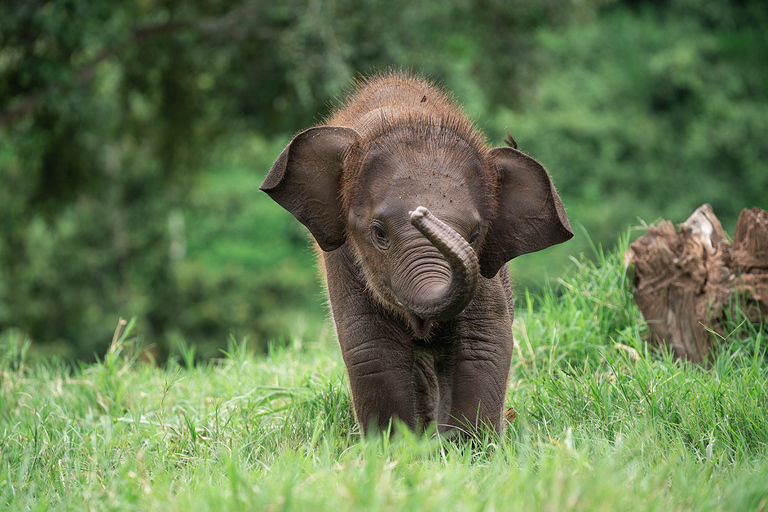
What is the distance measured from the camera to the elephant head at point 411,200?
11.8 ft

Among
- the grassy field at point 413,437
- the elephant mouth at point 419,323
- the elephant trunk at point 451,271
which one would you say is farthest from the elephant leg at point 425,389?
the elephant trunk at point 451,271

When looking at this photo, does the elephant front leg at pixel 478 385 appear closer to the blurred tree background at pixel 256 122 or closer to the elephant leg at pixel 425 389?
the elephant leg at pixel 425 389

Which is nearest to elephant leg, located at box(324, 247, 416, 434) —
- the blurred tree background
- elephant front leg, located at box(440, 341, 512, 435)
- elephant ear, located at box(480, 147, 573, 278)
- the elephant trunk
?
elephant front leg, located at box(440, 341, 512, 435)

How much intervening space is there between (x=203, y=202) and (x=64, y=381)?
13.1 meters

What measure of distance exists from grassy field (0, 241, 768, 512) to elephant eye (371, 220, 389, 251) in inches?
35.9

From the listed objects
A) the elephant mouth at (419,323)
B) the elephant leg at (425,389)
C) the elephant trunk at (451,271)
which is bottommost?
the elephant leg at (425,389)

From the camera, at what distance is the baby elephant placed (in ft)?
12.5

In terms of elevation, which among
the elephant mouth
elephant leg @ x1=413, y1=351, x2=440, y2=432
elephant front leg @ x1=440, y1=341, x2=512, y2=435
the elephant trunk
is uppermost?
the elephant trunk

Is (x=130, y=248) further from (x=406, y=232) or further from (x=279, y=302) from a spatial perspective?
(x=406, y=232)

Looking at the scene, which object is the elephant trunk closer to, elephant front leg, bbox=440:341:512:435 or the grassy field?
the grassy field

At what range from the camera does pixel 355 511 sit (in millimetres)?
2424

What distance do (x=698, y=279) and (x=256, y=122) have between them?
858cm

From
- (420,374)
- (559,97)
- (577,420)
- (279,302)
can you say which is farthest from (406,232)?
(559,97)

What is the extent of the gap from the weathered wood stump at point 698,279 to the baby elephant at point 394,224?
1685 mm
